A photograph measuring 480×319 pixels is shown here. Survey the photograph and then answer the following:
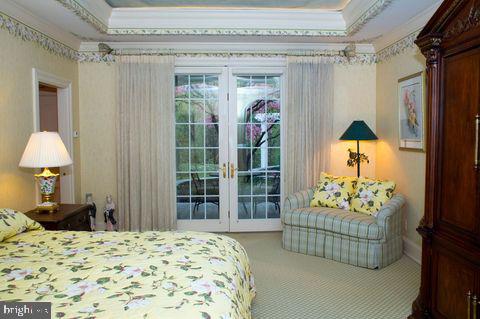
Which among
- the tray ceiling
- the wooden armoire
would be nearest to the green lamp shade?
the tray ceiling

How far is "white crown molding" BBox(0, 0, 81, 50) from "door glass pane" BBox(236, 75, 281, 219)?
220 cm

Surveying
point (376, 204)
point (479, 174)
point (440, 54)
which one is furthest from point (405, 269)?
point (440, 54)

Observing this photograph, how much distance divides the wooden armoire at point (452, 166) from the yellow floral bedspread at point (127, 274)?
1.33m

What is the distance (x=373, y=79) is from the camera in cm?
520

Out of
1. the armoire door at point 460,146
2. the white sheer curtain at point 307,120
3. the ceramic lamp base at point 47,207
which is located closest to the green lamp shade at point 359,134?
the white sheer curtain at point 307,120

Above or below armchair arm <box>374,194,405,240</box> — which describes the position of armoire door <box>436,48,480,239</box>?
above

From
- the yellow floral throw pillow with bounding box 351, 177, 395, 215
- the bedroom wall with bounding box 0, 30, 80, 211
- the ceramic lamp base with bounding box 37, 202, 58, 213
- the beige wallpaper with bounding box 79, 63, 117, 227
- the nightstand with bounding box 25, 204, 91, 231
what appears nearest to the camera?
the nightstand with bounding box 25, 204, 91, 231

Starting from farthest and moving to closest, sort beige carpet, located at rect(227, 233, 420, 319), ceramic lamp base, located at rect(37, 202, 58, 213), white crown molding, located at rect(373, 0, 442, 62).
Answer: white crown molding, located at rect(373, 0, 442, 62), ceramic lamp base, located at rect(37, 202, 58, 213), beige carpet, located at rect(227, 233, 420, 319)

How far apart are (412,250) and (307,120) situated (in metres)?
2.04

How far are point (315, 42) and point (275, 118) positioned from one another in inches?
44.7

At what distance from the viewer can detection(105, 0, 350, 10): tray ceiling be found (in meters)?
4.16

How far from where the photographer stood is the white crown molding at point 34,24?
3.40 meters

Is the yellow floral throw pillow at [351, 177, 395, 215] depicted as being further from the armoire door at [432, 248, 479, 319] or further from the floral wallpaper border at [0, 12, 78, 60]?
the floral wallpaper border at [0, 12, 78, 60]

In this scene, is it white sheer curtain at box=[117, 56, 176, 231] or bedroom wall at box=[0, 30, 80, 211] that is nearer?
bedroom wall at box=[0, 30, 80, 211]
